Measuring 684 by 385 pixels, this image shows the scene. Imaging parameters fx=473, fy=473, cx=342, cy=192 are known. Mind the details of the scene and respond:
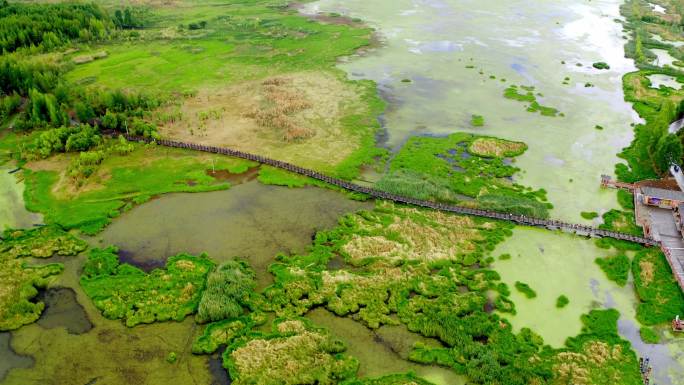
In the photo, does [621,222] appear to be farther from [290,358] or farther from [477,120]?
[290,358]

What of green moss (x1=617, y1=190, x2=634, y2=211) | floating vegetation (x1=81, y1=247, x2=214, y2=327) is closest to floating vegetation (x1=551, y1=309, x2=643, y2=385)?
green moss (x1=617, y1=190, x2=634, y2=211)

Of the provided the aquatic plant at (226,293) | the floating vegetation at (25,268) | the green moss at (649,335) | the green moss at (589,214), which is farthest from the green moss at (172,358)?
the green moss at (589,214)

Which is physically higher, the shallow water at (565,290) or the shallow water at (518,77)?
the shallow water at (518,77)

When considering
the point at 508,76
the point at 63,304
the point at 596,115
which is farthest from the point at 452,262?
the point at 508,76

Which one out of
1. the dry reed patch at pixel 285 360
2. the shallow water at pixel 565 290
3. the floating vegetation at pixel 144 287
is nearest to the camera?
the dry reed patch at pixel 285 360

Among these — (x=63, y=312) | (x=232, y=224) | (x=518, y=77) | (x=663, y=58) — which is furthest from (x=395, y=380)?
(x=663, y=58)

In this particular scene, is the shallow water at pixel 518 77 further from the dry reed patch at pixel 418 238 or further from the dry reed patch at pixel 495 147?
the dry reed patch at pixel 418 238

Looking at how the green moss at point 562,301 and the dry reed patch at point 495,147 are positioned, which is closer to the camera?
the green moss at point 562,301

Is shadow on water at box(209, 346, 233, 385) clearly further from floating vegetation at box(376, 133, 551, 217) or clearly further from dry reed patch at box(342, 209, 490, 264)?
floating vegetation at box(376, 133, 551, 217)
